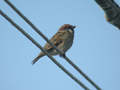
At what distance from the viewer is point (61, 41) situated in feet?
26.3

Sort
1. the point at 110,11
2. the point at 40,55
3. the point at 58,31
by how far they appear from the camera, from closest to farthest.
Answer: the point at 110,11 < the point at 40,55 < the point at 58,31

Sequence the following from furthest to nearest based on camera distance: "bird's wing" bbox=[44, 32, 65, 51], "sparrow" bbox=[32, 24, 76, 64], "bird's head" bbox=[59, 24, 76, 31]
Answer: "bird's head" bbox=[59, 24, 76, 31]
"bird's wing" bbox=[44, 32, 65, 51]
"sparrow" bbox=[32, 24, 76, 64]

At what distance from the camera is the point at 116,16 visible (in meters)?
3.69

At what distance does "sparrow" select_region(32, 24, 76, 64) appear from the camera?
770cm

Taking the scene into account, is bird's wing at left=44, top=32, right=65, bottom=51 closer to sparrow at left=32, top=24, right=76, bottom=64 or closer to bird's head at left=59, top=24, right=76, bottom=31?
sparrow at left=32, top=24, right=76, bottom=64

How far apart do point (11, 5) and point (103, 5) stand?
37.0 inches

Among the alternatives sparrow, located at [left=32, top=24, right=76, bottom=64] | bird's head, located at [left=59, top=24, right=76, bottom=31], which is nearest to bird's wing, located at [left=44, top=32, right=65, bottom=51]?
sparrow, located at [left=32, top=24, right=76, bottom=64]

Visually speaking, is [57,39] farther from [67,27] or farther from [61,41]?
[67,27]

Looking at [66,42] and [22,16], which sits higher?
[66,42]

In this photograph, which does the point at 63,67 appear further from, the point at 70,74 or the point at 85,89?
the point at 85,89

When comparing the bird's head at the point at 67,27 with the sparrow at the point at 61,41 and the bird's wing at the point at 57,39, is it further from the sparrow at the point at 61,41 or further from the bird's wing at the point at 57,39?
the bird's wing at the point at 57,39

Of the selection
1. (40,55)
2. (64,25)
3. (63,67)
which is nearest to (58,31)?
(64,25)

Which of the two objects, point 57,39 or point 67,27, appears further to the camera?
point 67,27

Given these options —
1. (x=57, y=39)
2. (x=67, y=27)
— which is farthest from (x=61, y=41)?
(x=67, y=27)
